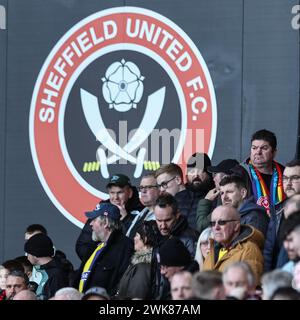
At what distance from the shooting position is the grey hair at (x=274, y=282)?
623 cm

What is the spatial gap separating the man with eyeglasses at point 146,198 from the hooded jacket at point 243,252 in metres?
1.41

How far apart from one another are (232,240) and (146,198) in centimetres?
167

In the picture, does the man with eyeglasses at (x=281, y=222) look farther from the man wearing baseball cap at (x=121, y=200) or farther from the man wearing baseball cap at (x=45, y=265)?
the man wearing baseball cap at (x=45, y=265)

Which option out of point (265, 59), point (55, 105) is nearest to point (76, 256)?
point (55, 105)

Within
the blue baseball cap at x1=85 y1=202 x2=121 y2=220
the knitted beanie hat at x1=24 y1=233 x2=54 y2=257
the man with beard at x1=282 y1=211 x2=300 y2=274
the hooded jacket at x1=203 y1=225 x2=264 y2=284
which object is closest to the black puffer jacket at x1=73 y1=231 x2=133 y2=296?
the blue baseball cap at x1=85 y1=202 x2=121 y2=220

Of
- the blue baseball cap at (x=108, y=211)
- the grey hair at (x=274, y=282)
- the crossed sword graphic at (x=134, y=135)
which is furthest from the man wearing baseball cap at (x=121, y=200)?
the grey hair at (x=274, y=282)

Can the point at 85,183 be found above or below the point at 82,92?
below

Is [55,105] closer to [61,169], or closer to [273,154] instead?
[61,169]

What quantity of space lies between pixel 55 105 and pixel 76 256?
1.32m

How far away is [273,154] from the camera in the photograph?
9.01 m

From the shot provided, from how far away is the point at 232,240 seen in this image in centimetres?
776

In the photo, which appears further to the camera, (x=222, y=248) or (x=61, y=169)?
(x=61, y=169)

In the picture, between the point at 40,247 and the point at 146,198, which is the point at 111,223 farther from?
the point at 40,247

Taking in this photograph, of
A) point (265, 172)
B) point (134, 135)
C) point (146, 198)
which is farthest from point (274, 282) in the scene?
point (134, 135)
